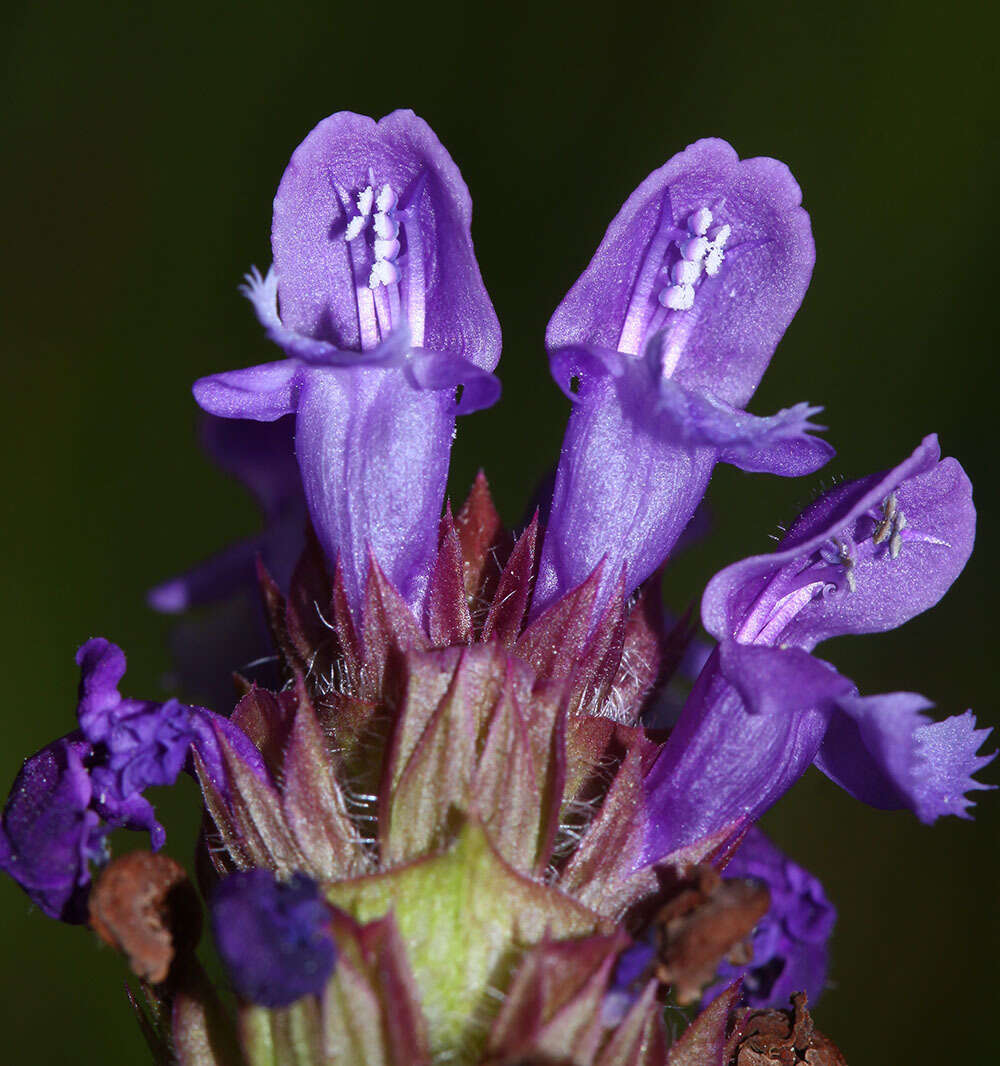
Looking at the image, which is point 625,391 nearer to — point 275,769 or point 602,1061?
point 275,769

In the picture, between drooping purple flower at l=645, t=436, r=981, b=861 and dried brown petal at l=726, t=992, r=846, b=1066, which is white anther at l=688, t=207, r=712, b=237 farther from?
dried brown petal at l=726, t=992, r=846, b=1066

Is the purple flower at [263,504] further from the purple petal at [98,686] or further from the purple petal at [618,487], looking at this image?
the purple petal at [618,487]

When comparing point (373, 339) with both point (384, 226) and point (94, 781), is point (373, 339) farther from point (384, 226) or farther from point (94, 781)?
point (94, 781)

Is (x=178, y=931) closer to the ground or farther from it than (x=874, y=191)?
closer to the ground

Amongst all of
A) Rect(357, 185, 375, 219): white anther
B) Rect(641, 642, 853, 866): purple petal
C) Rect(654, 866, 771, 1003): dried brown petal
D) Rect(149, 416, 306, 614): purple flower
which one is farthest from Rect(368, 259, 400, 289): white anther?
Rect(654, 866, 771, 1003): dried brown petal

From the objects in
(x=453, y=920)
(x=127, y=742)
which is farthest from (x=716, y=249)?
(x=127, y=742)

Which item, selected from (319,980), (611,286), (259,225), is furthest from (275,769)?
(259,225)
